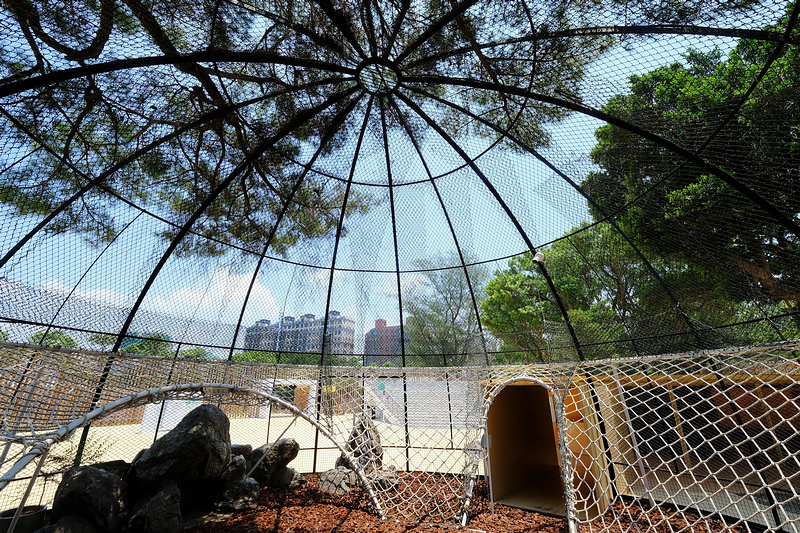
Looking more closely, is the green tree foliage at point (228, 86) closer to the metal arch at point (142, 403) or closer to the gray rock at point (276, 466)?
the metal arch at point (142, 403)

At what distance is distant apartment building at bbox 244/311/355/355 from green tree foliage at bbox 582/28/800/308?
5010 millimetres

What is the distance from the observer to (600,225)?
18.9ft

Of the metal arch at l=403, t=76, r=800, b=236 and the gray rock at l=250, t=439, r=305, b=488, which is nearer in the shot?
the metal arch at l=403, t=76, r=800, b=236

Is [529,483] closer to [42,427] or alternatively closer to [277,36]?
[42,427]

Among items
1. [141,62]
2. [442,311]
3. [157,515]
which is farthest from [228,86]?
[442,311]

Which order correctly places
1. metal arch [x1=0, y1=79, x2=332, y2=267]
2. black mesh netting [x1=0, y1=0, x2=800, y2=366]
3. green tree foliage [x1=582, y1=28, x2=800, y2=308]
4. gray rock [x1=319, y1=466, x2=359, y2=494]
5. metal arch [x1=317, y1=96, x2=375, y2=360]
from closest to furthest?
black mesh netting [x1=0, y1=0, x2=800, y2=366], green tree foliage [x1=582, y1=28, x2=800, y2=308], metal arch [x1=0, y1=79, x2=332, y2=267], metal arch [x1=317, y1=96, x2=375, y2=360], gray rock [x1=319, y1=466, x2=359, y2=494]

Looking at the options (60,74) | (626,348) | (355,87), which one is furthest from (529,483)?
(60,74)

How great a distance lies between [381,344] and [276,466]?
2.83 metres

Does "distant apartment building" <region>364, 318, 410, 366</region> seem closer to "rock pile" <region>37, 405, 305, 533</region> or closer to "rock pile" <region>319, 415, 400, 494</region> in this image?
"rock pile" <region>319, 415, 400, 494</region>

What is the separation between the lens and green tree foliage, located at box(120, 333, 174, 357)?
5801 mm

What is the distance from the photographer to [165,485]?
4445 mm

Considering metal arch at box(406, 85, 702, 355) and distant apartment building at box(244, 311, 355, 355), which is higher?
metal arch at box(406, 85, 702, 355)

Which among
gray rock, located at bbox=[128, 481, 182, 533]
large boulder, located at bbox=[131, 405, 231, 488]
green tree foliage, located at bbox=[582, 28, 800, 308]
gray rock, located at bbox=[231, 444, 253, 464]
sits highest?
green tree foliage, located at bbox=[582, 28, 800, 308]

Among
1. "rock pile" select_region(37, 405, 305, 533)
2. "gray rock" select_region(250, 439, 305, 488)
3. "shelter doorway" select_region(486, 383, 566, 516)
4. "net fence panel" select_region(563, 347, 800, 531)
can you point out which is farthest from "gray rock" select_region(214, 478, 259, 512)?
"net fence panel" select_region(563, 347, 800, 531)
